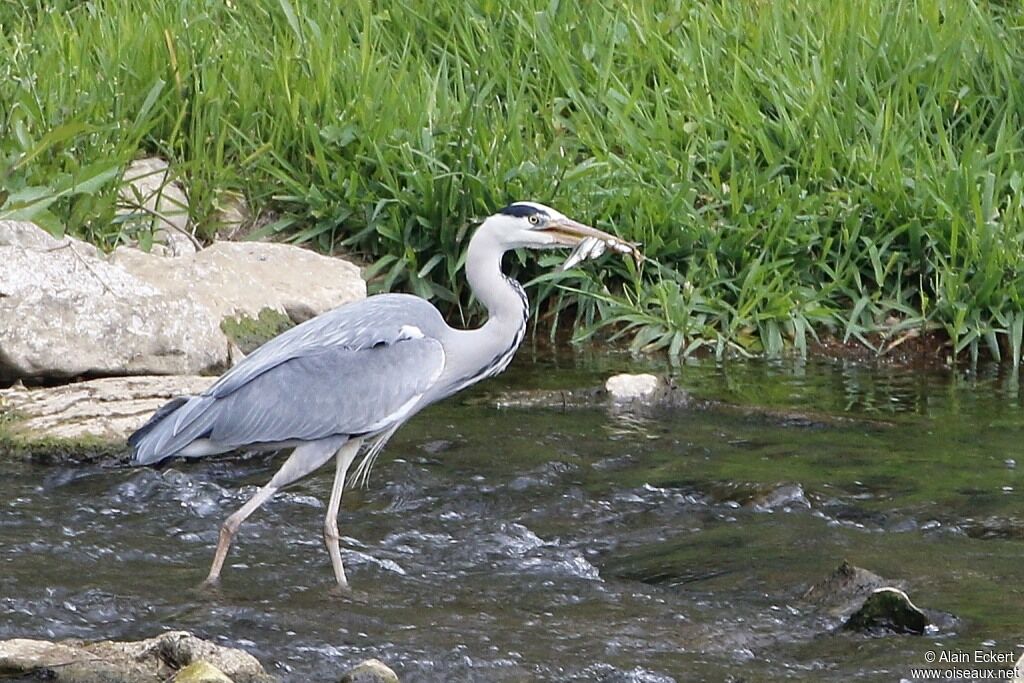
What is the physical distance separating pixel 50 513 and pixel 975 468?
3.02 m

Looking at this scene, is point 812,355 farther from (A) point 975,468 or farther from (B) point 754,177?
(A) point 975,468

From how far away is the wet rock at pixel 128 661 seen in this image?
393cm

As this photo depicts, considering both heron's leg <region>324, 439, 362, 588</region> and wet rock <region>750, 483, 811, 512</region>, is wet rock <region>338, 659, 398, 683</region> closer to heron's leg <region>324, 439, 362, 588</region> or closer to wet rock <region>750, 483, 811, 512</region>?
heron's leg <region>324, 439, 362, 588</region>

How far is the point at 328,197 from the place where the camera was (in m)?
7.97

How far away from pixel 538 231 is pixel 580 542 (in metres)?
0.96

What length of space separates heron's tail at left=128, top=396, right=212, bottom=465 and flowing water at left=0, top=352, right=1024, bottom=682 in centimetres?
28

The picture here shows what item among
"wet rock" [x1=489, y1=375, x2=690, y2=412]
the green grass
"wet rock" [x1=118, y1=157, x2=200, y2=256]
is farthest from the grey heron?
"wet rock" [x1=118, y1=157, x2=200, y2=256]

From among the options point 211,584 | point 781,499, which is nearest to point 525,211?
point 781,499

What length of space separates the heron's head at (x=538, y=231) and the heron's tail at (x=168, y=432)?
40.3 inches

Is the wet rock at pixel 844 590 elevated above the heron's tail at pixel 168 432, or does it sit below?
below

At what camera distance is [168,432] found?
512 centimetres

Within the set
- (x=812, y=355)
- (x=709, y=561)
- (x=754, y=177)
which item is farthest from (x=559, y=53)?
(x=709, y=561)

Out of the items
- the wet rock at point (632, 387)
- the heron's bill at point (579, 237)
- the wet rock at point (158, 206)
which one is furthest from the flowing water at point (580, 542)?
the wet rock at point (158, 206)

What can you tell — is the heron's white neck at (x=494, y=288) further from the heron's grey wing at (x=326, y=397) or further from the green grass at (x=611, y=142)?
the green grass at (x=611, y=142)
